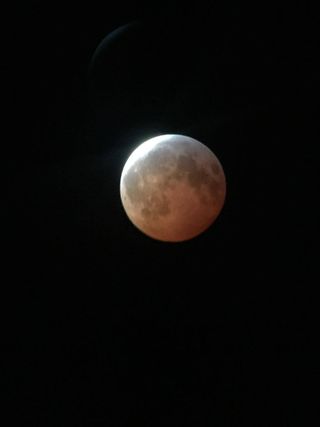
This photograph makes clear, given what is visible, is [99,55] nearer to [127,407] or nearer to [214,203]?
[214,203]

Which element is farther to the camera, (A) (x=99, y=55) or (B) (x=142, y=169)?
(A) (x=99, y=55)

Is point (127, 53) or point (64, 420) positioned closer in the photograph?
point (127, 53)

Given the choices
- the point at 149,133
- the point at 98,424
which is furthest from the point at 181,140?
the point at 98,424

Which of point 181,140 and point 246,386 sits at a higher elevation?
point 181,140

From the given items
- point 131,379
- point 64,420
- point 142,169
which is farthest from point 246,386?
point 142,169

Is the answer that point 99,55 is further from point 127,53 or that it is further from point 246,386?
point 246,386

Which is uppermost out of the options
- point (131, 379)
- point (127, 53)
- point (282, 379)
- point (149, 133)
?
point (127, 53)

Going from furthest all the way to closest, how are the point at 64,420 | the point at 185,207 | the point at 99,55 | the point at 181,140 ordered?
the point at 64,420, the point at 99,55, the point at 181,140, the point at 185,207

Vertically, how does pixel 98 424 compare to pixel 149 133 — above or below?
below

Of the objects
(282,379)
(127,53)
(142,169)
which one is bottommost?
(282,379)

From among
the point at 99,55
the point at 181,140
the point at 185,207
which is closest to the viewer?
the point at 185,207
